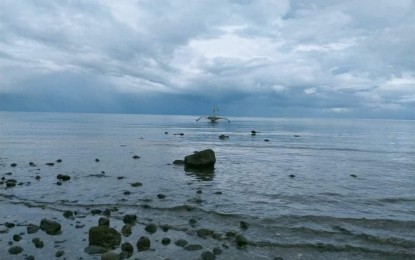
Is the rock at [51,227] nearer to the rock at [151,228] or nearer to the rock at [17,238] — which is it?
the rock at [17,238]

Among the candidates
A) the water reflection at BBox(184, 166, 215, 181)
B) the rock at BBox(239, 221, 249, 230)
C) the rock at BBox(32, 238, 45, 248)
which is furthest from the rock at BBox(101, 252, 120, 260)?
the water reflection at BBox(184, 166, 215, 181)

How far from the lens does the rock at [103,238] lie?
15898 mm

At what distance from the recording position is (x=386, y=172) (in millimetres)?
42219

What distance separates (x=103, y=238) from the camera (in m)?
16.0

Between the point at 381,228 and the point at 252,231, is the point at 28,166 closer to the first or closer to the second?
the point at 252,231

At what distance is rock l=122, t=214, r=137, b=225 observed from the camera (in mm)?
19703

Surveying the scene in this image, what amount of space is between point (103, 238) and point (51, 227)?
347 cm

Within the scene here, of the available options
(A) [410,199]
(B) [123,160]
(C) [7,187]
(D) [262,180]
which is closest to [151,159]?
(B) [123,160]

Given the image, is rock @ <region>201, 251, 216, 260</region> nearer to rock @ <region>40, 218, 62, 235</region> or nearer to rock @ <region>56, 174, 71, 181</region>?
rock @ <region>40, 218, 62, 235</region>

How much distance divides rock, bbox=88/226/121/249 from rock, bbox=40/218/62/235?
2551mm

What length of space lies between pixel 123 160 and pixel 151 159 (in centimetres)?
389

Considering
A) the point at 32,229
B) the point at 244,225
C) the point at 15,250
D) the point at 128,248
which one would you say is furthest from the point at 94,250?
the point at 244,225

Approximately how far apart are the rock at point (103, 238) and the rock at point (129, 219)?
10.8ft

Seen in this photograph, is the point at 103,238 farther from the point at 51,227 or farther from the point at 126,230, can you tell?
the point at 51,227
